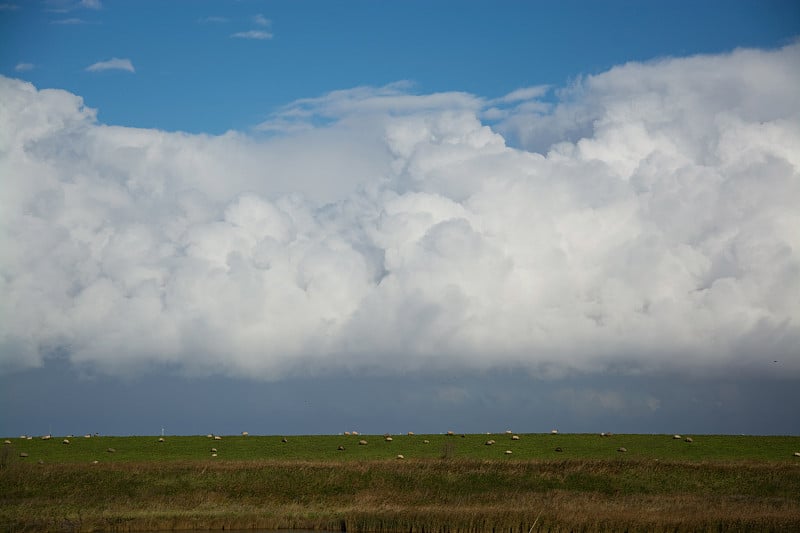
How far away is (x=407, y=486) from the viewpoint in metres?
55.6

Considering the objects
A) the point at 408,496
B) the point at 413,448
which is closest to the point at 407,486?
the point at 408,496

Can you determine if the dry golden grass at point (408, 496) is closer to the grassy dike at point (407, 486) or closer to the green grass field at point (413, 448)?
Answer: the grassy dike at point (407, 486)

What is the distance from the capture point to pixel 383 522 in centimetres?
4744

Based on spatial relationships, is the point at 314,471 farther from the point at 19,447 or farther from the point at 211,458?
the point at 19,447

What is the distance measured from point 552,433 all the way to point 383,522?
27.3 meters

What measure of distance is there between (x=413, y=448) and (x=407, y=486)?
10.4 m

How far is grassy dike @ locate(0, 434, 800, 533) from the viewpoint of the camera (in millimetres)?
46969

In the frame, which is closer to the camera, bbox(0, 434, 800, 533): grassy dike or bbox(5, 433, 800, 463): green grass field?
bbox(0, 434, 800, 533): grassy dike

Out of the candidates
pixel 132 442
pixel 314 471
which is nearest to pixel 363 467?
pixel 314 471

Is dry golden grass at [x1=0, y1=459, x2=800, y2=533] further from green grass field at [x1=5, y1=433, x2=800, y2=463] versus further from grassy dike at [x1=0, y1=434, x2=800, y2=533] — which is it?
green grass field at [x1=5, y1=433, x2=800, y2=463]

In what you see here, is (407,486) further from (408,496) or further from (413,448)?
(413,448)

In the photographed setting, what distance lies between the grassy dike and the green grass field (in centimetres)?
14

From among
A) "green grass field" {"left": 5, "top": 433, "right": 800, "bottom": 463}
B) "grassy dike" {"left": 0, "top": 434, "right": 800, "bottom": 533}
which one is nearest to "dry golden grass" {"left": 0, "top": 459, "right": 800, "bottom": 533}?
"grassy dike" {"left": 0, "top": 434, "right": 800, "bottom": 533}

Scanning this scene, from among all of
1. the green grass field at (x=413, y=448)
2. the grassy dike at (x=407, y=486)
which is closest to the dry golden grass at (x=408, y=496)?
the grassy dike at (x=407, y=486)
